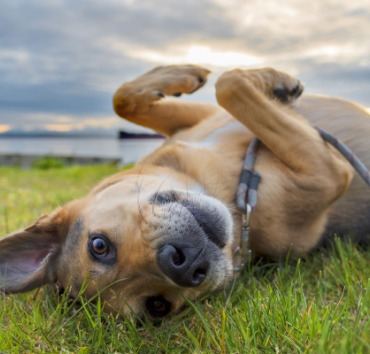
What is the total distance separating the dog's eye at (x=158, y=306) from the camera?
2.86 metres

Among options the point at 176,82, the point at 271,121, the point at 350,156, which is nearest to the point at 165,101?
the point at 176,82

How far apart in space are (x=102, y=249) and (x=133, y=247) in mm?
217

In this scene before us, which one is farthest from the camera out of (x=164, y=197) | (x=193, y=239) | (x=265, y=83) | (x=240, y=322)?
(x=265, y=83)

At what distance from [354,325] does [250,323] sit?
0.46m

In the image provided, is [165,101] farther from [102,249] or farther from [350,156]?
[102,249]

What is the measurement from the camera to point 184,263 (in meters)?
2.48

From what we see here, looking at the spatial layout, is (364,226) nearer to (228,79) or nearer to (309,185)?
(309,185)

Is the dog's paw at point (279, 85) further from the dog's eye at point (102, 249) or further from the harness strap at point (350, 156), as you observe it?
the dog's eye at point (102, 249)

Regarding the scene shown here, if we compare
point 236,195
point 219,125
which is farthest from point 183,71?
point 236,195

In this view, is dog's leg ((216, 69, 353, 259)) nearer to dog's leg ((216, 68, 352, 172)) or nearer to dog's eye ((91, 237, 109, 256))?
dog's leg ((216, 68, 352, 172))

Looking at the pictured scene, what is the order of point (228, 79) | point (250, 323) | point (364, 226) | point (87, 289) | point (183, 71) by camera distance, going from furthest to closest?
point (183, 71) → point (364, 226) → point (228, 79) → point (87, 289) → point (250, 323)

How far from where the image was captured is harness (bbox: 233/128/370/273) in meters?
3.19

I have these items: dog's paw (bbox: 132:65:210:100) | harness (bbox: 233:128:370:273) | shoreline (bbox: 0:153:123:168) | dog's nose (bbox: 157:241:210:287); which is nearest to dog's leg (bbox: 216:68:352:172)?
harness (bbox: 233:128:370:273)

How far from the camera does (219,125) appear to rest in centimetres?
401
